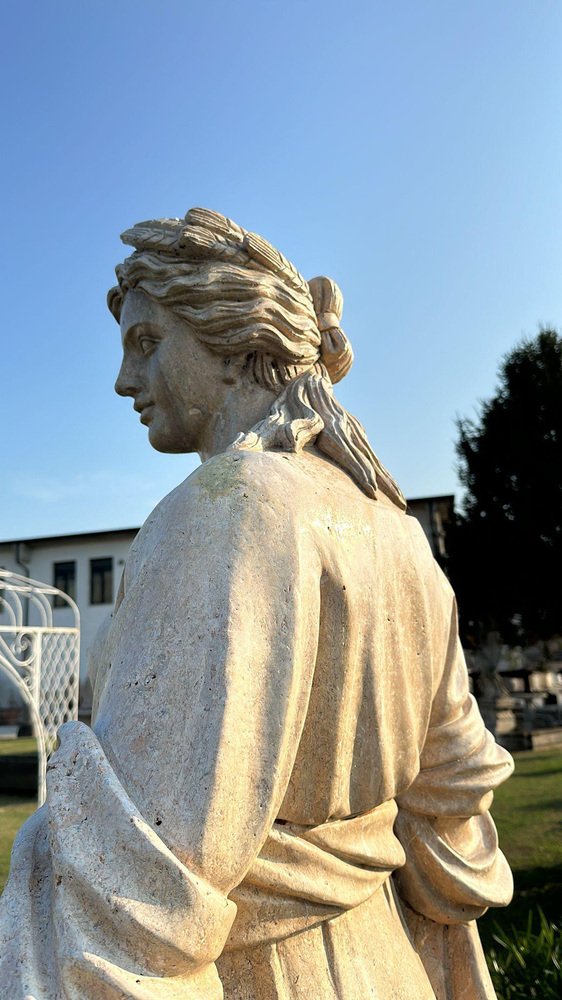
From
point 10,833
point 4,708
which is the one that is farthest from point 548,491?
point 4,708

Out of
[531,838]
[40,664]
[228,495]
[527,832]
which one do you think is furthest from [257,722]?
[40,664]

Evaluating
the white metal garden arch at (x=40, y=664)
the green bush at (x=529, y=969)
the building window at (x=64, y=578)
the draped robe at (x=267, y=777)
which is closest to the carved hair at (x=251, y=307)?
the draped robe at (x=267, y=777)

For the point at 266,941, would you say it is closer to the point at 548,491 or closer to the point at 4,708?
the point at 548,491

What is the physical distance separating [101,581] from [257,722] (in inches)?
1076

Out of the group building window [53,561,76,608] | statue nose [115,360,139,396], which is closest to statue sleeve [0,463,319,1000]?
statue nose [115,360,139,396]

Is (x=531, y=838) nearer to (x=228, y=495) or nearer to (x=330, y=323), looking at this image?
(x=330, y=323)

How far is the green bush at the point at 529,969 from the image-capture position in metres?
4.01

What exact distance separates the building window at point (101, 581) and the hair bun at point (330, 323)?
26.1 m

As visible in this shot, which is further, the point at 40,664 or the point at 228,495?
the point at 40,664

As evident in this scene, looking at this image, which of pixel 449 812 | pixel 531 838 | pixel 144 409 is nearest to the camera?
pixel 449 812

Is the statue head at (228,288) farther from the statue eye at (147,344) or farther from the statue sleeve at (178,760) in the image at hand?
the statue sleeve at (178,760)

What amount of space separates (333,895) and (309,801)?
0.51 feet

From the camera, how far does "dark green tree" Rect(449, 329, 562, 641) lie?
14.0 meters

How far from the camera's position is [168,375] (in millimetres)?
1744
